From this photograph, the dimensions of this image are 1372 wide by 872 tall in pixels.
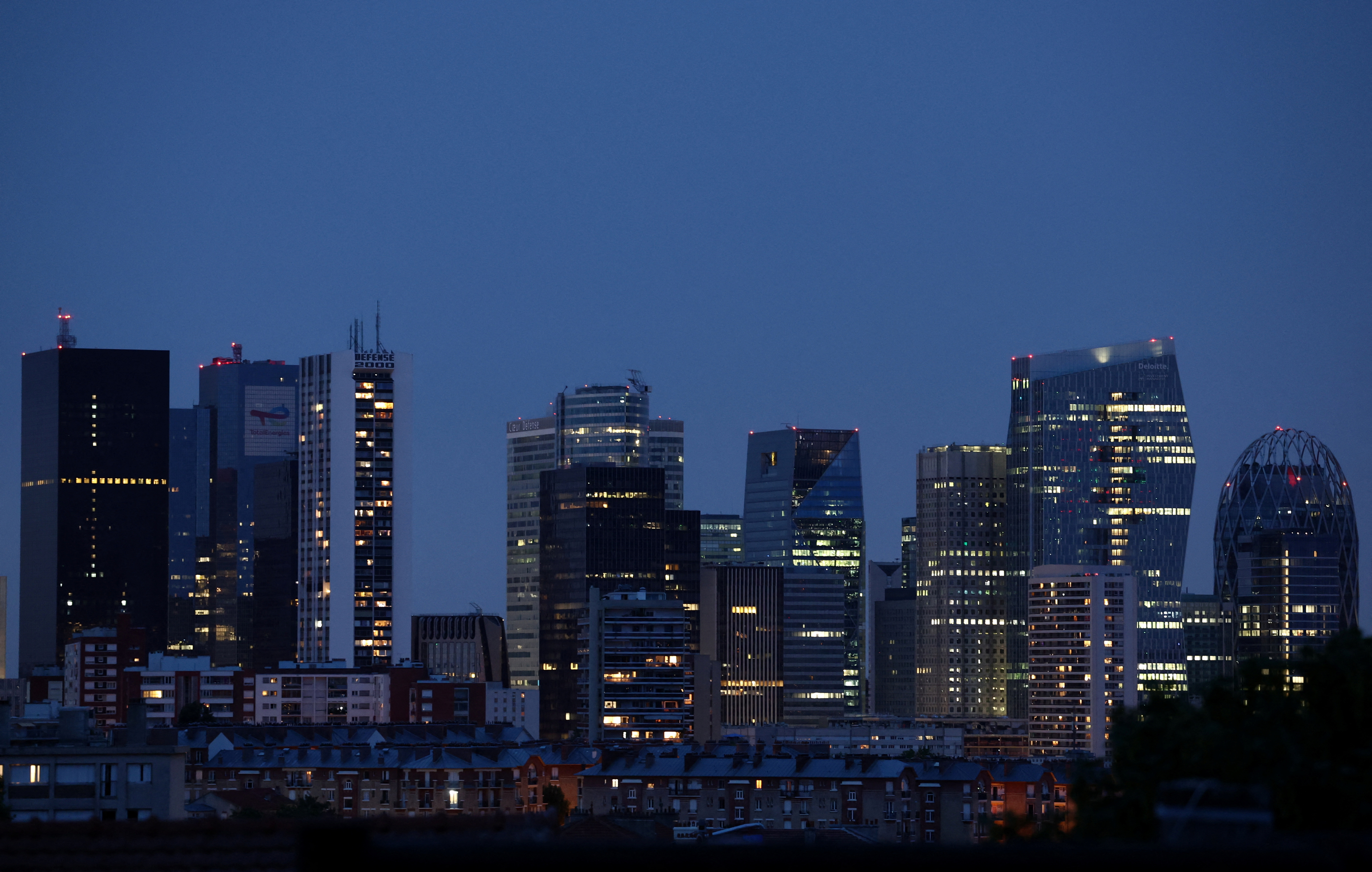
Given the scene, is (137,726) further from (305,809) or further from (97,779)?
(305,809)

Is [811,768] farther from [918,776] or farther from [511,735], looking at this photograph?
[511,735]

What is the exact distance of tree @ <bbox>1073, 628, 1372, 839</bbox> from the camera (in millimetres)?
18562

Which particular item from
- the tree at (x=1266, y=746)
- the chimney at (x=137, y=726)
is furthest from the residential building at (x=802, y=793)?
the tree at (x=1266, y=746)

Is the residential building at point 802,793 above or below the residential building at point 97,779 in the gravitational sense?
below

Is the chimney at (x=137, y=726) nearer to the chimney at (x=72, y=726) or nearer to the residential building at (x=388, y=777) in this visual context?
the chimney at (x=72, y=726)

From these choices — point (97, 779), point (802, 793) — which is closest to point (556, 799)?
point (802, 793)

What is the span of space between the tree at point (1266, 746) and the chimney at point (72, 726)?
185ft

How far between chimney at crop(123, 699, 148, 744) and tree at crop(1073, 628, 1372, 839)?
4772cm

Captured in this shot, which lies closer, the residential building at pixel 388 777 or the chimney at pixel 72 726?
the chimney at pixel 72 726

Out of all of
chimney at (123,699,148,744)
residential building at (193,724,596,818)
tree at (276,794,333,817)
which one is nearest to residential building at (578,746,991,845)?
residential building at (193,724,596,818)

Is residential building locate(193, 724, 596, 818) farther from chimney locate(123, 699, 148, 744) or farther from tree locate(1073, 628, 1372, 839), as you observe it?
tree locate(1073, 628, 1372, 839)

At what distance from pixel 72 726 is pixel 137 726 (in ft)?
31.1

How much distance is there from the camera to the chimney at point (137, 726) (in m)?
66.4

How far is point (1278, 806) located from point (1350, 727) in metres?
3.68
